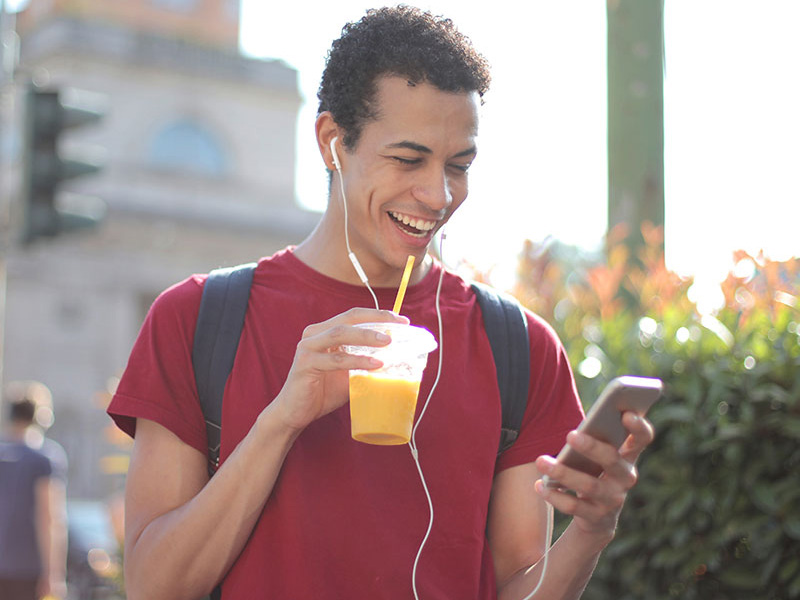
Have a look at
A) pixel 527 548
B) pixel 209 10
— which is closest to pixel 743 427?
pixel 527 548

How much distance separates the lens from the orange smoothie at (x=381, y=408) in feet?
7.20

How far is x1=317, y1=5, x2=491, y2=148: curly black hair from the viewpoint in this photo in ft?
7.98

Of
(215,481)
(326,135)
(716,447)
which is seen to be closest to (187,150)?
(716,447)

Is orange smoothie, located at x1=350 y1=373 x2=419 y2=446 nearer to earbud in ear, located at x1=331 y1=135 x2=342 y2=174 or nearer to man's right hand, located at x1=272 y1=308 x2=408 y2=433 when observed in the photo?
man's right hand, located at x1=272 y1=308 x2=408 y2=433

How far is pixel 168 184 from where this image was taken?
118 feet

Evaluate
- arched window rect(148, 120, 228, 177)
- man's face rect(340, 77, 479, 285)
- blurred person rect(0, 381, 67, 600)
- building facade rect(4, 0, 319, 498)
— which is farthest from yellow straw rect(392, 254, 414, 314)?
arched window rect(148, 120, 228, 177)

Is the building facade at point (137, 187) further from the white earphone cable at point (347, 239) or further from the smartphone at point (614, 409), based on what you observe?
the smartphone at point (614, 409)

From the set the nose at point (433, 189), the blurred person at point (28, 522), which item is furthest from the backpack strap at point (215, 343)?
the blurred person at point (28, 522)

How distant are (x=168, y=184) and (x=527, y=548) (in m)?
34.5

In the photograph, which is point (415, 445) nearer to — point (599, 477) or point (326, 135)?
point (599, 477)

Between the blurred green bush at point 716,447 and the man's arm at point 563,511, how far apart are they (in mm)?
1591

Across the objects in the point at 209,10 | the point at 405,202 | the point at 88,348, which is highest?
the point at 209,10

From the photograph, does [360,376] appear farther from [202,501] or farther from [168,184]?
[168,184]

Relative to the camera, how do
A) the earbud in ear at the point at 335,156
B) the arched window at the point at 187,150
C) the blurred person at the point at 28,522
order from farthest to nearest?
1. the arched window at the point at 187,150
2. the blurred person at the point at 28,522
3. the earbud in ear at the point at 335,156
